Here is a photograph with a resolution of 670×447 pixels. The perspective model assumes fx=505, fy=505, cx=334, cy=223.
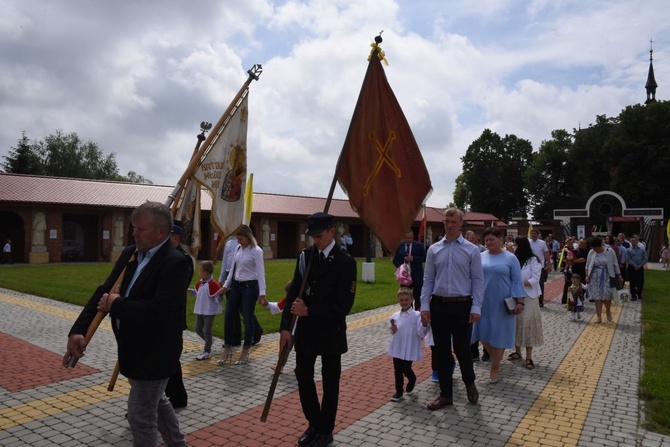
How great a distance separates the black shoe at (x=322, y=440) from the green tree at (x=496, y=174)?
67012 mm

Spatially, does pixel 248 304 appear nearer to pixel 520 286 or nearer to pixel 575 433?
pixel 520 286

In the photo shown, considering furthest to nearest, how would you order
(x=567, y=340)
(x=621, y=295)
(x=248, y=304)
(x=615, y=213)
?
(x=615, y=213) < (x=621, y=295) < (x=567, y=340) < (x=248, y=304)

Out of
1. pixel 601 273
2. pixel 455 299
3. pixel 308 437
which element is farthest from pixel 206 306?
pixel 601 273

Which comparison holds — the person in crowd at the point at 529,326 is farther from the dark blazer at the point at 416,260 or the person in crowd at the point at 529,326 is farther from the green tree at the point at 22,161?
the green tree at the point at 22,161

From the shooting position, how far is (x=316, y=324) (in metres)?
4.29

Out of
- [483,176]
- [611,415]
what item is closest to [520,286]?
[611,415]

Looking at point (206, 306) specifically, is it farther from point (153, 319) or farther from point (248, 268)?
point (153, 319)

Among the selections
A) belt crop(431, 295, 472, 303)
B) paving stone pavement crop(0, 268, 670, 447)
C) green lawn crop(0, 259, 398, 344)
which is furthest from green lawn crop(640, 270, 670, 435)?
green lawn crop(0, 259, 398, 344)

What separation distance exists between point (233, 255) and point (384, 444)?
14.3ft

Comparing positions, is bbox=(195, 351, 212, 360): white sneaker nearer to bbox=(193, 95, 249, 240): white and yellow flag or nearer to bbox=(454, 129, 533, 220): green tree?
bbox=(193, 95, 249, 240): white and yellow flag

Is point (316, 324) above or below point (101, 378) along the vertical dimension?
above

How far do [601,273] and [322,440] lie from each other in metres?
9.11

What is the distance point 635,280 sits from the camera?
1593 cm

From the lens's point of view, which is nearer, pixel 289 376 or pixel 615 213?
pixel 289 376
